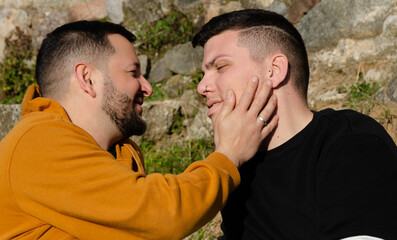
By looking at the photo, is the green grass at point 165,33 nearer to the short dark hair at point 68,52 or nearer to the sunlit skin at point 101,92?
the short dark hair at point 68,52

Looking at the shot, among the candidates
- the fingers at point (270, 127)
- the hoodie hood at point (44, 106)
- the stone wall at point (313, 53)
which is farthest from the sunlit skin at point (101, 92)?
the stone wall at point (313, 53)

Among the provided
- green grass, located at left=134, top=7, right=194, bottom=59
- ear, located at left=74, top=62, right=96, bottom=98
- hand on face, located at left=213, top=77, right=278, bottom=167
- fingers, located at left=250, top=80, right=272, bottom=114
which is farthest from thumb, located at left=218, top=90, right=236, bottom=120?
green grass, located at left=134, top=7, right=194, bottom=59

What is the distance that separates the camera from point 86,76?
295 cm

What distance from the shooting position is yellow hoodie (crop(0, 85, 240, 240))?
2.13 m

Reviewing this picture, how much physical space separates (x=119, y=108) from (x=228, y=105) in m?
0.82

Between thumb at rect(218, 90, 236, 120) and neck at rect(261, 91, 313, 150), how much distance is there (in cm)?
25

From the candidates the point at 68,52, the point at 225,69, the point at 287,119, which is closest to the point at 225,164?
the point at 287,119

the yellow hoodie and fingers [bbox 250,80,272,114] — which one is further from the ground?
fingers [bbox 250,80,272,114]

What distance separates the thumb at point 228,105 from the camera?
2465mm

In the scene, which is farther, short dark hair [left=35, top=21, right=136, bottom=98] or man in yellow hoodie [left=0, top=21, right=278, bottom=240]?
short dark hair [left=35, top=21, right=136, bottom=98]

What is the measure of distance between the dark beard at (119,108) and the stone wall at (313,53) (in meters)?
2.24

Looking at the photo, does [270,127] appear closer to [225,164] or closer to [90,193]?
[225,164]

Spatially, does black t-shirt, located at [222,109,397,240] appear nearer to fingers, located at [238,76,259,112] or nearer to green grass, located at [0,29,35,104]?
fingers, located at [238,76,259,112]

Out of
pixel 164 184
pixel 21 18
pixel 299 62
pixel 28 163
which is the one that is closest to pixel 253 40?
pixel 299 62
